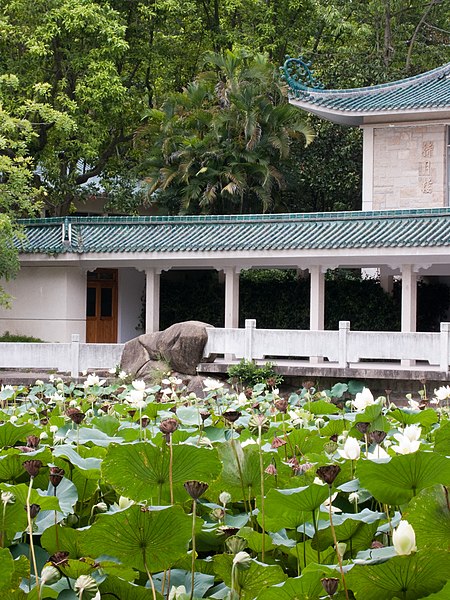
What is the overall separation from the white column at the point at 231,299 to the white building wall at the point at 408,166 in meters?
4.54

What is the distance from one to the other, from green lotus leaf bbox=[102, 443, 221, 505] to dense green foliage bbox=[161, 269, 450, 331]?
2355 centimetres

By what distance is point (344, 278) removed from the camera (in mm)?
27328

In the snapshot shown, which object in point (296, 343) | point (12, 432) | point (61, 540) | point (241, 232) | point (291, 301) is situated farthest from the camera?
point (291, 301)

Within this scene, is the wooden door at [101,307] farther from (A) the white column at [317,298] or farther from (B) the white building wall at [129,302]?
(A) the white column at [317,298]

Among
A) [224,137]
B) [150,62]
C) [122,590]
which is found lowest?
[122,590]

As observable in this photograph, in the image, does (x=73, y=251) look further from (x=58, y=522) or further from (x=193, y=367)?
(x=58, y=522)

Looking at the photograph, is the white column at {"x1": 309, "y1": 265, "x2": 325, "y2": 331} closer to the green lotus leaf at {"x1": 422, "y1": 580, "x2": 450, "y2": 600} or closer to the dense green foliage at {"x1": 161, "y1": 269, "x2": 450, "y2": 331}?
the dense green foliage at {"x1": 161, "y1": 269, "x2": 450, "y2": 331}

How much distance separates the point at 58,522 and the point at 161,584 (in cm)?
46

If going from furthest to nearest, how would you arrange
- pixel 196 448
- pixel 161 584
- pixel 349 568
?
1. pixel 196 448
2. pixel 161 584
3. pixel 349 568

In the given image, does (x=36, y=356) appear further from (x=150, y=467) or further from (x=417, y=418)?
(x=150, y=467)

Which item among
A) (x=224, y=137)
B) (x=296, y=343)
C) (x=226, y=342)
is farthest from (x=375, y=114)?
(x=226, y=342)

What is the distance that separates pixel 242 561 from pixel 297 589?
Result: 15cm

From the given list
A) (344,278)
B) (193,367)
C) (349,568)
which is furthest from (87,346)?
(349,568)

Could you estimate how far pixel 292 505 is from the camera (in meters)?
2.86
